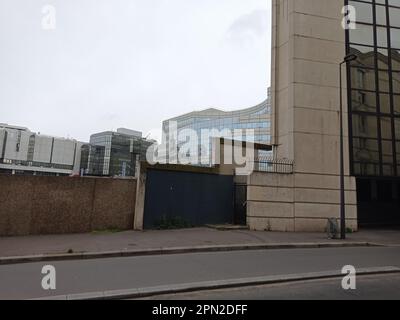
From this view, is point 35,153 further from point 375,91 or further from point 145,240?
point 145,240

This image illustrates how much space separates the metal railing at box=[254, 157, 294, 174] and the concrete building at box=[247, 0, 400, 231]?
0.31m

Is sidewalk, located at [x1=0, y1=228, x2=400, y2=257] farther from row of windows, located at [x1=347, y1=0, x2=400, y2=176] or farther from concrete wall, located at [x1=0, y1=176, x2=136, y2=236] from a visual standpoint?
row of windows, located at [x1=347, y1=0, x2=400, y2=176]

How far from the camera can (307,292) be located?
684 cm

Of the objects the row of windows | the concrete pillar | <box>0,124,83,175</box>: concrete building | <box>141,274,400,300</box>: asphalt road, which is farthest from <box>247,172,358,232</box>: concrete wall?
<box>0,124,83,175</box>: concrete building

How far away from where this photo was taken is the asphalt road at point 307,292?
6.47 metres

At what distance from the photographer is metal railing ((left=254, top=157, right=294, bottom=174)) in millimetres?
17703

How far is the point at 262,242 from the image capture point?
13188mm

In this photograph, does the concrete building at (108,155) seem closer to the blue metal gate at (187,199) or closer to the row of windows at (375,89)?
the blue metal gate at (187,199)

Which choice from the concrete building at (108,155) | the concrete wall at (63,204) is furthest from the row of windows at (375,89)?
the concrete building at (108,155)

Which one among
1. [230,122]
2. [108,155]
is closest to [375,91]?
[108,155]

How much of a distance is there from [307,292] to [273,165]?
37.0 feet
